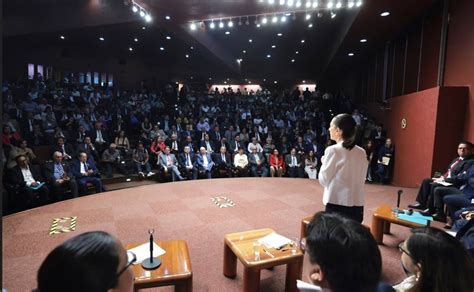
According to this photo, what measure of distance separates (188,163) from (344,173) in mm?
5077

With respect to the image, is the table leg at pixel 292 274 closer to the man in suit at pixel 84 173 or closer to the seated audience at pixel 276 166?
the man in suit at pixel 84 173

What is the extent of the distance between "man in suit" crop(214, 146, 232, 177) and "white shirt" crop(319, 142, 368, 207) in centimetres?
511

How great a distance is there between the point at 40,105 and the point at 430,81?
9.41 m

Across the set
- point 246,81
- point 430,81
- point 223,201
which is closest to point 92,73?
point 246,81

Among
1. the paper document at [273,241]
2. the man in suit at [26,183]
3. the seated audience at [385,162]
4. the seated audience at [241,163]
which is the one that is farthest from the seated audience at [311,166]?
the man in suit at [26,183]

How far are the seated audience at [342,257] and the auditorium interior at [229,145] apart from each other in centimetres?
2

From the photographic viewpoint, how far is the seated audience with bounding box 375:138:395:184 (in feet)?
21.6

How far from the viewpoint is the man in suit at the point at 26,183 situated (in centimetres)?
412

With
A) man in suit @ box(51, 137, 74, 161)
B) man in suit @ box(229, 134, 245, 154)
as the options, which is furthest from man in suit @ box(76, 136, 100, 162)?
man in suit @ box(229, 134, 245, 154)

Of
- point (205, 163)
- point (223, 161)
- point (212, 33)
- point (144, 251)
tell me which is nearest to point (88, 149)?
point (205, 163)

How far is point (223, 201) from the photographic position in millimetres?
4672

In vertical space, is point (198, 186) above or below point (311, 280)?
below

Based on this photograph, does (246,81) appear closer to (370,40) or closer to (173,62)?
(173,62)

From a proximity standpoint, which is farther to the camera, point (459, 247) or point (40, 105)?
point (40, 105)
